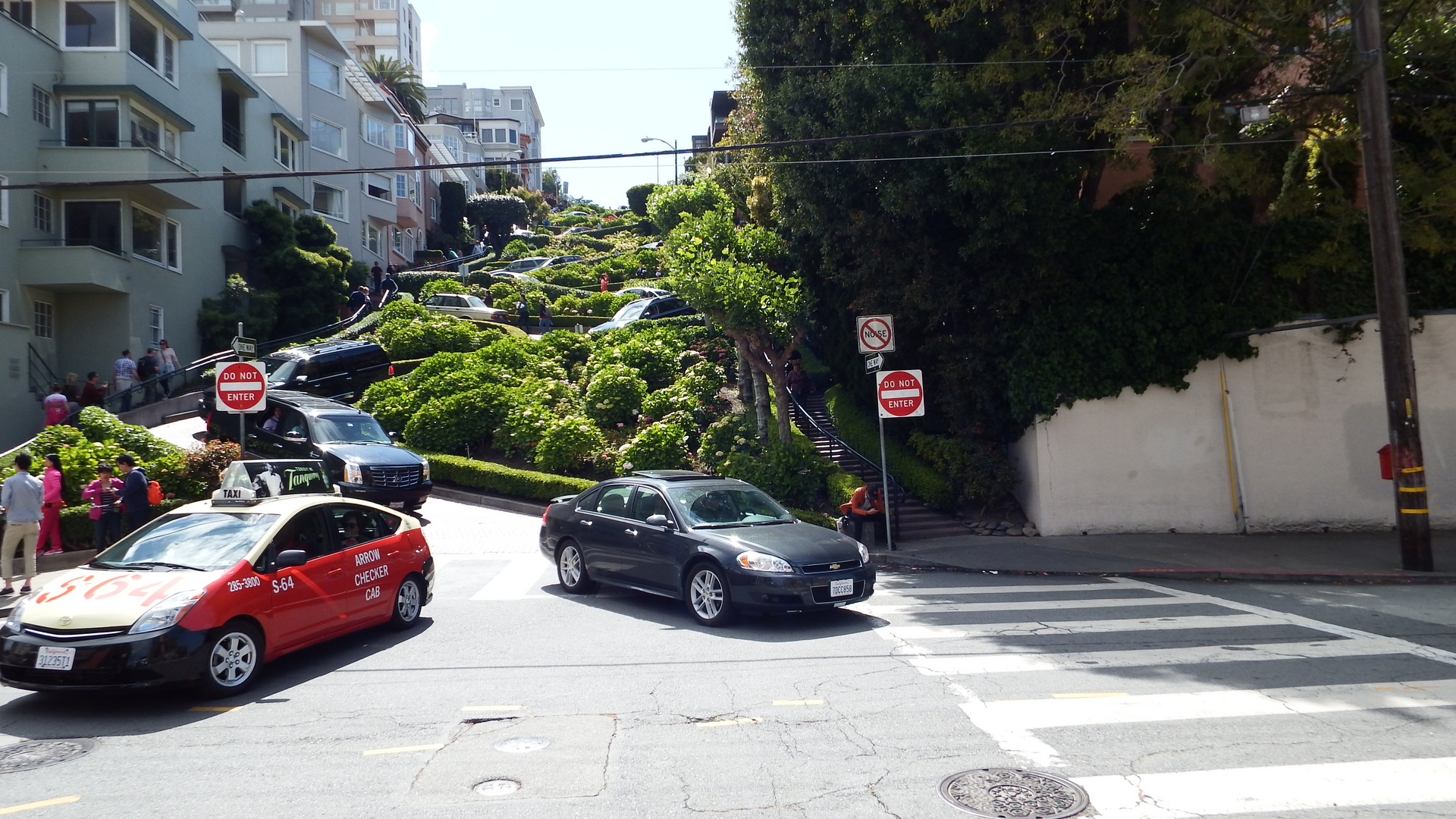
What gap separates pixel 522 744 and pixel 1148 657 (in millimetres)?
5303

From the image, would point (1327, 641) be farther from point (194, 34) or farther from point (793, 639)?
point (194, 34)

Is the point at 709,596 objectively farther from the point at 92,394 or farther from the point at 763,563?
the point at 92,394

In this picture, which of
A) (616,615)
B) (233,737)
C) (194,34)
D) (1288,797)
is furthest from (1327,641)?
(194,34)

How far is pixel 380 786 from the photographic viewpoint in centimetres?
536

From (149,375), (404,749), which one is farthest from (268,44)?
(404,749)

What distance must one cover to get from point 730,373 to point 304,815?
2042 centimetres

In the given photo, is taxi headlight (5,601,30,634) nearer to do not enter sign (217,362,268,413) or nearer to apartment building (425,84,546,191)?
do not enter sign (217,362,268,413)

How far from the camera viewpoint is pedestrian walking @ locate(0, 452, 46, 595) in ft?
36.4

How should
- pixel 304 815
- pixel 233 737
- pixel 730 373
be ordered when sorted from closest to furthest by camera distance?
pixel 304 815 < pixel 233 737 < pixel 730 373

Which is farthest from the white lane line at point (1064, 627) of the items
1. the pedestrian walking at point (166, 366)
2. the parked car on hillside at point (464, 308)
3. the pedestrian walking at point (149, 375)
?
the parked car on hillside at point (464, 308)

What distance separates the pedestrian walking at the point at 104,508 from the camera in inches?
503

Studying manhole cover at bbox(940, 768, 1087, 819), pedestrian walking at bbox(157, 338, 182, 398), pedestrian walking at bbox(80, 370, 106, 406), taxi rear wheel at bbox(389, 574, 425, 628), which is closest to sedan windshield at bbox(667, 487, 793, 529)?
taxi rear wheel at bbox(389, 574, 425, 628)

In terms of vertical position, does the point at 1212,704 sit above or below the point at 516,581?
below

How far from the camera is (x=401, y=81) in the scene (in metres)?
62.7
